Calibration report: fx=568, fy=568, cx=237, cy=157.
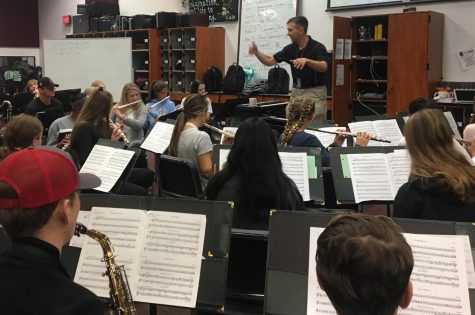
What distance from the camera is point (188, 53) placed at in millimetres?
10789

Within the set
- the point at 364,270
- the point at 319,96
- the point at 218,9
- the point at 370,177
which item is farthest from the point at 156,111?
the point at 364,270

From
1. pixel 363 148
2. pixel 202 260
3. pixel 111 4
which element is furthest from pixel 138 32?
pixel 202 260

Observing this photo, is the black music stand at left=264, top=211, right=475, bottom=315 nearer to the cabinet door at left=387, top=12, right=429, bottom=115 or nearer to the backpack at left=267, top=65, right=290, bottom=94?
the cabinet door at left=387, top=12, right=429, bottom=115

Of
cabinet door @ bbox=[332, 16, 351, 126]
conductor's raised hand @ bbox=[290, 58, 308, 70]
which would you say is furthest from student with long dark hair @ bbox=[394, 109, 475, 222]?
cabinet door @ bbox=[332, 16, 351, 126]

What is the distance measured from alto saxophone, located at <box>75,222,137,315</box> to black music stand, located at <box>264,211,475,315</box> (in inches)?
19.4

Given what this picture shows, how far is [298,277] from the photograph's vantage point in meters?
2.01

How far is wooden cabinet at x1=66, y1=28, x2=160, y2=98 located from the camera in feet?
36.3

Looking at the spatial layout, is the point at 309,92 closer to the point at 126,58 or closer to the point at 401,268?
the point at 401,268

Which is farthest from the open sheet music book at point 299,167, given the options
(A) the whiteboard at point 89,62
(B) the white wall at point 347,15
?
(A) the whiteboard at point 89,62

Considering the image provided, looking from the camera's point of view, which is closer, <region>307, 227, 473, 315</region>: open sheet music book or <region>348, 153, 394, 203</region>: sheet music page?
<region>307, 227, 473, 315</region>: open sheet music book

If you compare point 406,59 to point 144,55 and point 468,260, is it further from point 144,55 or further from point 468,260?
point 468,260

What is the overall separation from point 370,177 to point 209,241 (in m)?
1.55

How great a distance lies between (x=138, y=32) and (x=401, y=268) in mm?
10850

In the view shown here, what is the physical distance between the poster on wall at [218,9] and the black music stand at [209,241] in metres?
8.70
